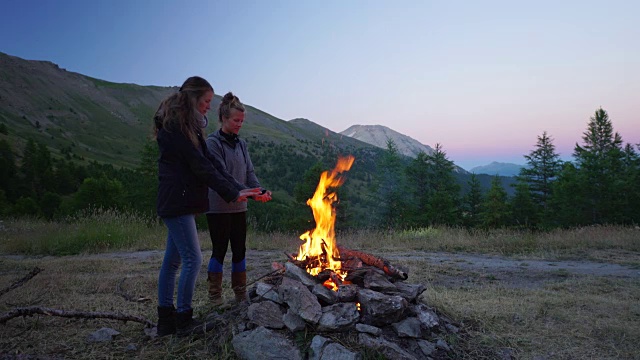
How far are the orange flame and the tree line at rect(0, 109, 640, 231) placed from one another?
19046 mm

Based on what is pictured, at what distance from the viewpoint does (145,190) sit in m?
21.9

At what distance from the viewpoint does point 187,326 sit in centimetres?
354

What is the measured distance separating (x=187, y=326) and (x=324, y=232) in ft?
5.51

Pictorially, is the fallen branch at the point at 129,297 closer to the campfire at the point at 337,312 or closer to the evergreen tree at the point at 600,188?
the campfire at the point at 337,312

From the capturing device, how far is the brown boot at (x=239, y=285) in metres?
4.12

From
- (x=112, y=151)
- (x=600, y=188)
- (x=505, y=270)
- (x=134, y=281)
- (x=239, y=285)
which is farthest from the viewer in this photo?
(x=112, y=151)

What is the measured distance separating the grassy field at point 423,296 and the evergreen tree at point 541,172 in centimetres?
2506

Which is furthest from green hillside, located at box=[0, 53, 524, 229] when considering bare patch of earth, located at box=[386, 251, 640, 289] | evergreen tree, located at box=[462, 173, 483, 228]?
bare patch of earth, located at box=[386, 251, 640, 289]

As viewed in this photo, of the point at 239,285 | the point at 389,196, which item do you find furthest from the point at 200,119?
the point at 389,196

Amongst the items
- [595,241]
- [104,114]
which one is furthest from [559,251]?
[104,114]

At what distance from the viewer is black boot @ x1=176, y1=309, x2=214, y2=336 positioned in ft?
11.5

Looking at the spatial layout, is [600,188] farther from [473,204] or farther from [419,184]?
[419,184]

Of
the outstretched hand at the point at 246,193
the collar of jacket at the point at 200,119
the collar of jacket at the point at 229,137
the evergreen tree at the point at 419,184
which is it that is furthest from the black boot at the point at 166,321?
the evergreen tree at the point at 419,184

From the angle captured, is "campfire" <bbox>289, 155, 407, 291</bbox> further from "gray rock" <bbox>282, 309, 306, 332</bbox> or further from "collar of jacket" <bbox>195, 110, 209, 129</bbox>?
"collar of jacket" <bbox>195, 110, 209, 129</bbox>
